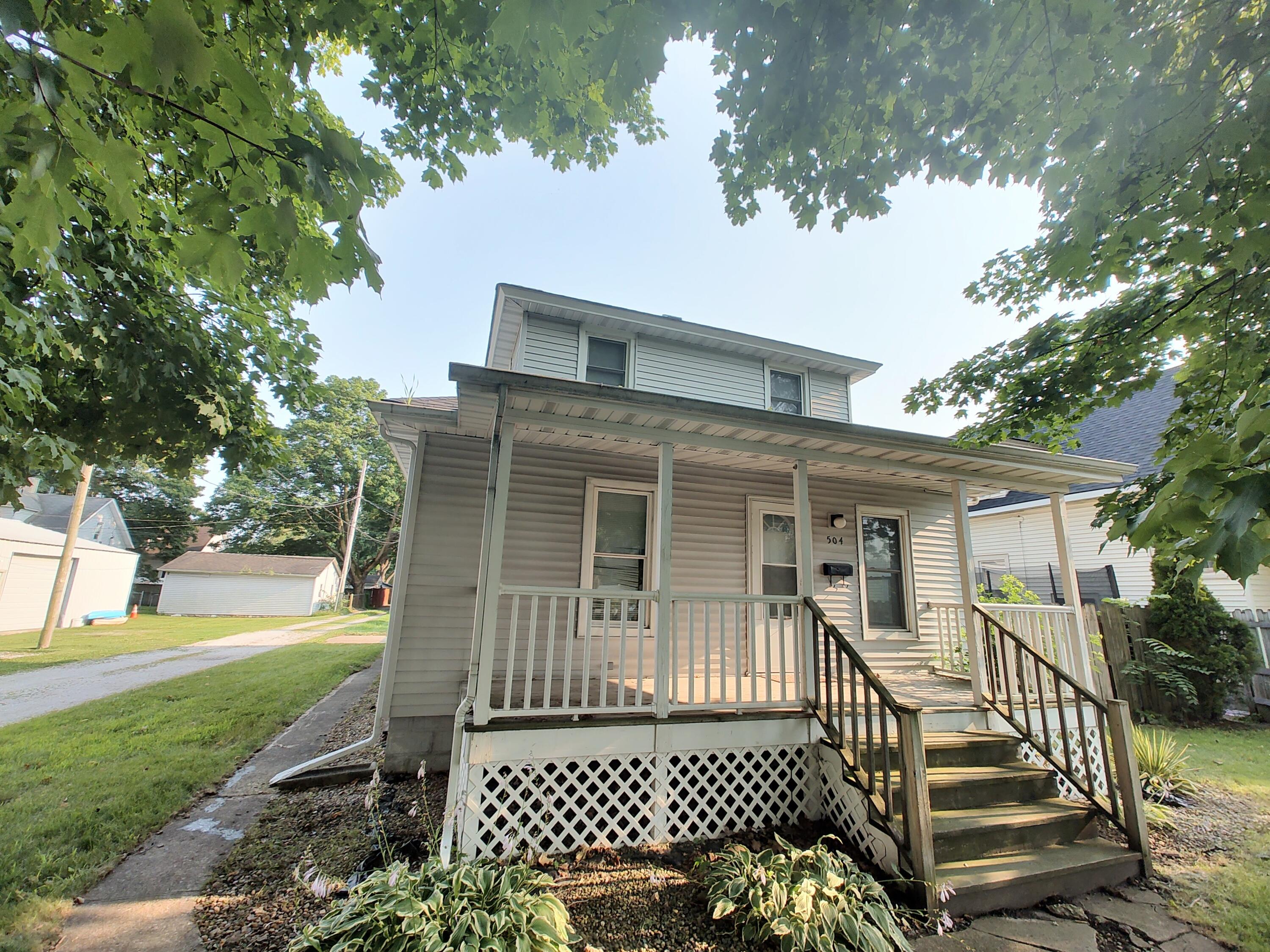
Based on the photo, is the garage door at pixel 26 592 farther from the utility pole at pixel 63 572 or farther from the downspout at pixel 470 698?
the downspout at pixel 470 698

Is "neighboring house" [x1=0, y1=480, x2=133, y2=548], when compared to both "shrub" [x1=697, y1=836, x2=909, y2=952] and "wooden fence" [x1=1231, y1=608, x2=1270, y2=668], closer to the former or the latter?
"shrub" [x1=697, y1=836, x2=909, y2=952]

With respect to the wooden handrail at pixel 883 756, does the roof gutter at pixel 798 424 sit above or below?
above

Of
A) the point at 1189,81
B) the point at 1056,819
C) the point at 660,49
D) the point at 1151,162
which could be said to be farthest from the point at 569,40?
the point at 1056,819

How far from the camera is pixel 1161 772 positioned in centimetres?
538

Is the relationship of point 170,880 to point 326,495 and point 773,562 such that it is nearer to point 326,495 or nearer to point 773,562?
point 773,562

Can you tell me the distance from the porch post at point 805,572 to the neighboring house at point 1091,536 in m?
8.19

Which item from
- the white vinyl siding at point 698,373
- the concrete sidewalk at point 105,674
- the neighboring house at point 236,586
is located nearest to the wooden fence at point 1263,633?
the white vinyl siding at point 698,373

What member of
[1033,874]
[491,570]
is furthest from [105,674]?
[1033,874]

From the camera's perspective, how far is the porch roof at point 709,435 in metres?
4.18

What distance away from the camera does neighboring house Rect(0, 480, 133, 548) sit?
78.5 feet

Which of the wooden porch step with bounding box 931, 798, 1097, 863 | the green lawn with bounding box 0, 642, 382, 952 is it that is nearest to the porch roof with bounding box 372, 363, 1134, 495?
the wooden porch step with bounding box 931, 798, 1097, 863

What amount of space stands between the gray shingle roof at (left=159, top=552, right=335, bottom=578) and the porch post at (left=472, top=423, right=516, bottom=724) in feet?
96.5

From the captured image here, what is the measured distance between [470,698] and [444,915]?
173cm

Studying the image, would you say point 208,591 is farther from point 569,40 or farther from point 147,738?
point 569,40
